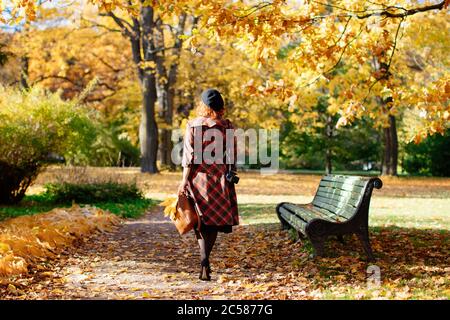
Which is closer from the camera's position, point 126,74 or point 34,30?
point 34,30

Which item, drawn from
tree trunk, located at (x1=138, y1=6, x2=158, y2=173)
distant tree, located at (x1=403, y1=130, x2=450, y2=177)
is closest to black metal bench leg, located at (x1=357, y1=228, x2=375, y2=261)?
tree trunk, located at (x1=138, y1=6, x2=158, y2=173)

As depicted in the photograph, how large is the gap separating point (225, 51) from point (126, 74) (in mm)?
7563

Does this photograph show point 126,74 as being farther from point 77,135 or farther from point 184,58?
point 77,135

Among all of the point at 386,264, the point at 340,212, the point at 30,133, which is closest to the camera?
the point at 386,264

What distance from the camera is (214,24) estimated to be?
6984mm

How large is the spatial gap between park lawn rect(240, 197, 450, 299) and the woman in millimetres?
1061

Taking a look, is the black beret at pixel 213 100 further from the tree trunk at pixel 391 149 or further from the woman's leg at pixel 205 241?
the tree trunk at pixel 391 149

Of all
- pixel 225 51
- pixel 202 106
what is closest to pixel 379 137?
pixel 225 51

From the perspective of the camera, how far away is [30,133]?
41.1ft

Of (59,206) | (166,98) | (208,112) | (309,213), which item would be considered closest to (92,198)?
(59,206)

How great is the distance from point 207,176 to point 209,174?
3cm

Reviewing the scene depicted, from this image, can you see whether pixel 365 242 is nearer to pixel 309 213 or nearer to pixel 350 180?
pixel 350 180

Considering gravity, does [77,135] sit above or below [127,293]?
above

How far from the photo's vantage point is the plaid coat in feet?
19.4
